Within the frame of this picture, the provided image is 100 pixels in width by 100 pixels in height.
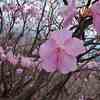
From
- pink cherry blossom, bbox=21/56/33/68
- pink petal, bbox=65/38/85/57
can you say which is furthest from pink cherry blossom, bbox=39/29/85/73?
pink cherry blossom, bbox=21/56/33/68

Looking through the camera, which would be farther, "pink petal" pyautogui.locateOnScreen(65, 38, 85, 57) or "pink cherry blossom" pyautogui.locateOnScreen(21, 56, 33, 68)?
"pink cherry blossom" pyautogui.locateOnScreen(21, 56, 33, 68)

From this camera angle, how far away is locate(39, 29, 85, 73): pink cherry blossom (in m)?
0.77

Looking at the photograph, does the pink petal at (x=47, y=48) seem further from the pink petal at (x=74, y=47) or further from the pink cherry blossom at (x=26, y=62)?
the pink cherry blossom at (x=26, y=62)

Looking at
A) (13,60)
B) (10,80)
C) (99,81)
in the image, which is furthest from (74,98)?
(99,81)

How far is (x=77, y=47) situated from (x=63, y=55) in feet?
0.13

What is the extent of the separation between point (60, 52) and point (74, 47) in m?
0.04

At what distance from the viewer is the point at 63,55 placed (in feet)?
2.57

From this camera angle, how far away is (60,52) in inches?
30.8

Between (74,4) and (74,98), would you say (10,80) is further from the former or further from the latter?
A: (74,4)

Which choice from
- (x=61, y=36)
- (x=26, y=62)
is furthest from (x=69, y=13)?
(x=26, y=62)

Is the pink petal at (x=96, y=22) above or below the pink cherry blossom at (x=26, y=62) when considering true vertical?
above

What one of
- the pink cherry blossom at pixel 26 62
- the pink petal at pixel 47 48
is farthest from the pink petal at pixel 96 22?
the pink cherry blossom at pixel 26 62

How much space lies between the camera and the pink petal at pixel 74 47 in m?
0.77

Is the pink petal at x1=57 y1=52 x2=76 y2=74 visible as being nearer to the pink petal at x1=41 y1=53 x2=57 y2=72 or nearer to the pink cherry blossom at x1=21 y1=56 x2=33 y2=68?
the pink petal at x1=41 y1=53 x2=57 y2=72
